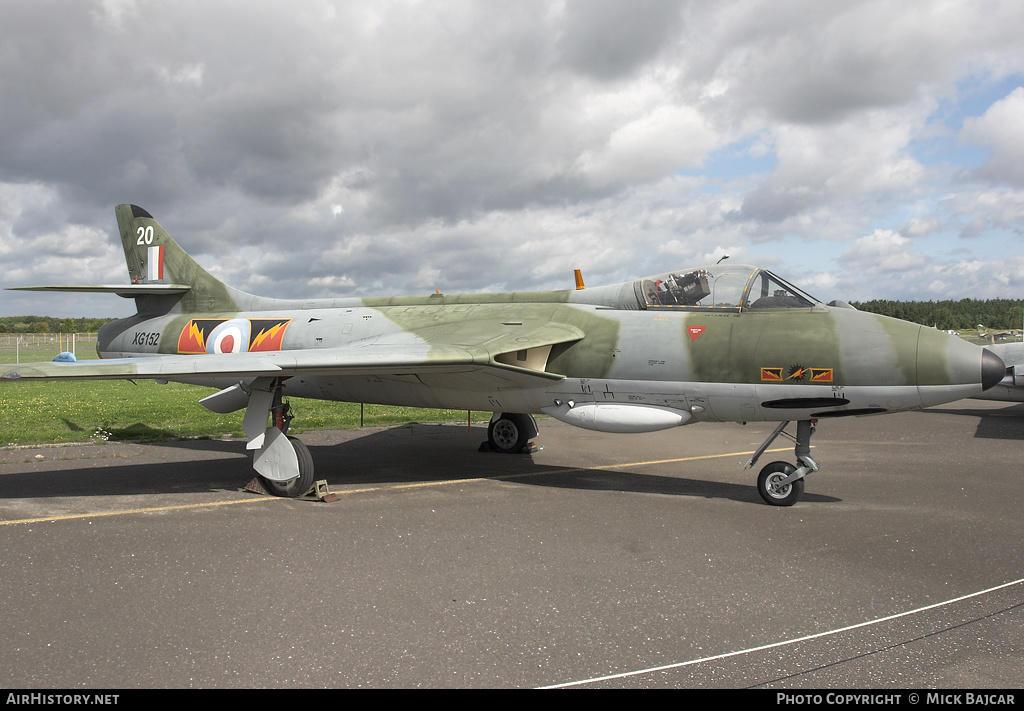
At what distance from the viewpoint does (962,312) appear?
477 ft

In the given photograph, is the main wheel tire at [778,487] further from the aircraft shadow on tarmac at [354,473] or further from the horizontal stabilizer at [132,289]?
the horizontal stabilizer at [132,289]

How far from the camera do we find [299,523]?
21.5ft

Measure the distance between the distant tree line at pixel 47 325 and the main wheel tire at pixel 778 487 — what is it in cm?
11127

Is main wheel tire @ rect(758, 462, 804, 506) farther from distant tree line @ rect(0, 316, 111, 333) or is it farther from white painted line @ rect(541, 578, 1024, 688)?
distant tree line @ rect(0, 316, 111, 333)

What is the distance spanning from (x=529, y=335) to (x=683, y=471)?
3.46 metres

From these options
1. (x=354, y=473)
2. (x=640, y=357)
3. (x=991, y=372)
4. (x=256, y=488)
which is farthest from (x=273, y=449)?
(x=991, y=372)

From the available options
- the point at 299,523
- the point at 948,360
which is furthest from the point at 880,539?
the point at 299,523

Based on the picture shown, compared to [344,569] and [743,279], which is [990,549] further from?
[344,569]

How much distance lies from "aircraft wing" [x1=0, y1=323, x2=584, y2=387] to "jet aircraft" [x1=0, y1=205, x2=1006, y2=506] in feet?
0.07

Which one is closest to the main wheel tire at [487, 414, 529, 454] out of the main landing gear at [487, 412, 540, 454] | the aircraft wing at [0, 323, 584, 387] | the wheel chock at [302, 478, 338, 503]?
the main landing gear at [487, 412, 540, 454]

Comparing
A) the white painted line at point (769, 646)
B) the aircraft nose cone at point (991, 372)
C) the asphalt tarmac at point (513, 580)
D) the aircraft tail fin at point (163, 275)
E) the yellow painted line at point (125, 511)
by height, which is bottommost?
the white painted line at point (769, 646)

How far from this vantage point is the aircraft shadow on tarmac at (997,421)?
42.9 ft

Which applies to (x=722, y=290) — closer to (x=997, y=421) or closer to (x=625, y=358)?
(x=625, y=358)

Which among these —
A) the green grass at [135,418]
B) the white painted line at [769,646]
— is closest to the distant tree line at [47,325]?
the green grass at [135,418]
